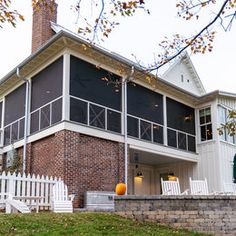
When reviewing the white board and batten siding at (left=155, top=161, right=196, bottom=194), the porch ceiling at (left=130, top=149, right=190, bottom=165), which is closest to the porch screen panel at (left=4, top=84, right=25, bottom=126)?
the porch ceiling at (left=130, top=149, right=190, bottom=165)

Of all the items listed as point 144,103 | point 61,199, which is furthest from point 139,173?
point 61,199

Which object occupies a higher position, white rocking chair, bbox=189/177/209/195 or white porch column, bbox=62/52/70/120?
white porch column, bbox=62/52/70/120

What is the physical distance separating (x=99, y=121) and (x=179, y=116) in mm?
5428

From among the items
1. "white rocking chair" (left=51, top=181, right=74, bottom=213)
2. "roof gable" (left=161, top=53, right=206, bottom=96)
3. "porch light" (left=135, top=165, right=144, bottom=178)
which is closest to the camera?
"white rocking chair" (left=51, top=181, right=74, bottom=213)

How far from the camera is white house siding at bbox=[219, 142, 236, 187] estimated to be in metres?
17.4

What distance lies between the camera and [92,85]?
1362cm

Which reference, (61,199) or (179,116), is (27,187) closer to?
(61,199)

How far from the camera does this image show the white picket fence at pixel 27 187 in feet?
35.4

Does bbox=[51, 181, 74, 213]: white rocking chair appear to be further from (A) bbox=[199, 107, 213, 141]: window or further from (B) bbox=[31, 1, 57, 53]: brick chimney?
(A) bbox=[199, 107, 213, 141]: window

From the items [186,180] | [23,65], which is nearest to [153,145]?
[186,180]

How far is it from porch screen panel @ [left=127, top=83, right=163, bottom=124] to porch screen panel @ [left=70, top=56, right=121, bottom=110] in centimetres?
74

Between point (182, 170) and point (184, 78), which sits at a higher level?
point (184, 78)

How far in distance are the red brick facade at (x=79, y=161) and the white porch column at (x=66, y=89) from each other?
0.63 metres

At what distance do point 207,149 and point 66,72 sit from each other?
834 cm
